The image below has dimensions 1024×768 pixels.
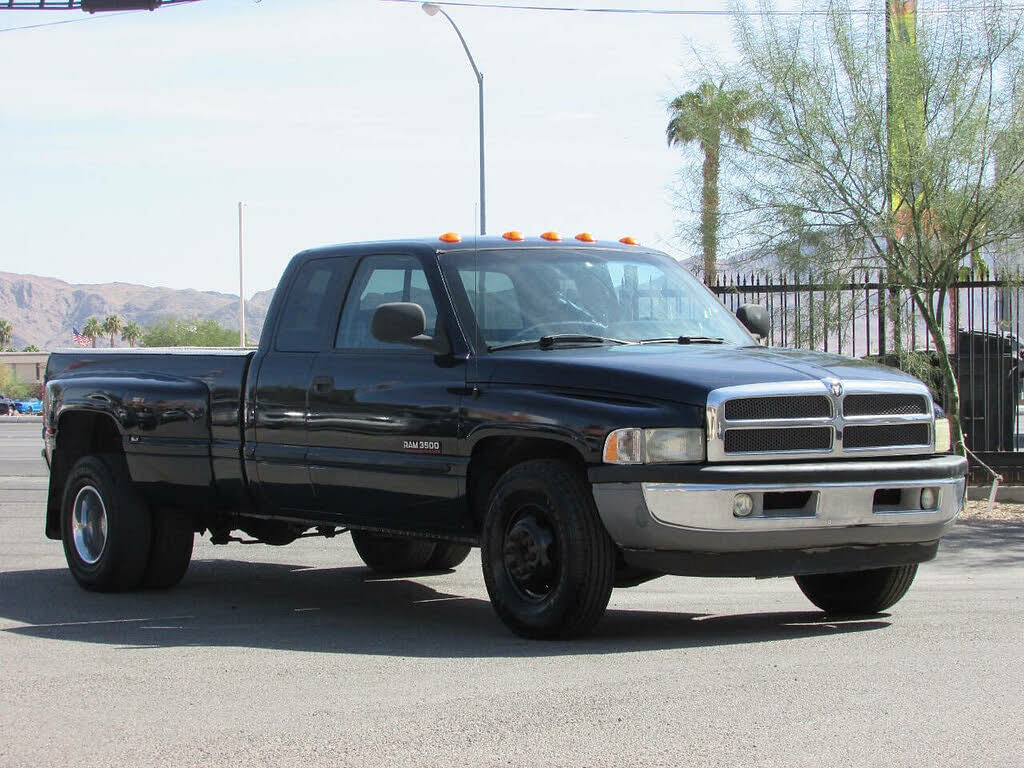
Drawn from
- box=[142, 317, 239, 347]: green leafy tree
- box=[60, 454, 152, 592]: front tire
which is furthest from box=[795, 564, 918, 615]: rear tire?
box=[142, 317, 239, 347]: green leafy tree

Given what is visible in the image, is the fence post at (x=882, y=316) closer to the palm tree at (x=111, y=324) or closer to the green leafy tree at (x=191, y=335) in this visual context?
the green leafy tree at (x=191, y=335)

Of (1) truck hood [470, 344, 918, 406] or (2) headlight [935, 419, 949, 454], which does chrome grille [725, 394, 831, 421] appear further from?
(2) headlight [935, 419, 949, 454]

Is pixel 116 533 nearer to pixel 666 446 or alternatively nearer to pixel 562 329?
pixel 562 329

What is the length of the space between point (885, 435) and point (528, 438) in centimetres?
169

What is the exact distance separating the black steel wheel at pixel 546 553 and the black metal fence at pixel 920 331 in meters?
9.92

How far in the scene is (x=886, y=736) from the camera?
17.2ft

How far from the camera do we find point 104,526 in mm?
9547

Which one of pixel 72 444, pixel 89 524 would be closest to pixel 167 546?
pixel 89 524

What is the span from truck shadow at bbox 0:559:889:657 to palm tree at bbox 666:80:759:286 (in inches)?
331

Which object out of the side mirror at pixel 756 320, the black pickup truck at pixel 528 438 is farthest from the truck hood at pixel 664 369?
the side mirror at pixel 756 320

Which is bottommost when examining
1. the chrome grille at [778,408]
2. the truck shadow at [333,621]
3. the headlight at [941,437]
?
the truck shadow at [333,621]

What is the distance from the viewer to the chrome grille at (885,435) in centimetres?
716

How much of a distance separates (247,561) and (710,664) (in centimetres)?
568

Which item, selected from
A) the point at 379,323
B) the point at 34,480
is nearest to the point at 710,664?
the point at 379,323
